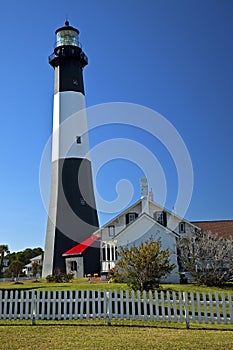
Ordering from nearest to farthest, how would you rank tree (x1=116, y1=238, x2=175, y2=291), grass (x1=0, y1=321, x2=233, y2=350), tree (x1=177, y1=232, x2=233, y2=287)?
1. grass (x1=0, y1=321, x2=233, y2=350)
2. tree (x1=116, y1=238, x2=175, y2=291)
3. tree (x1=177, y1=232, x2=233, y2=287)

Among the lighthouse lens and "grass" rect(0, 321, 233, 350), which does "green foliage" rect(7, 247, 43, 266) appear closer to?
the lighthouse lens

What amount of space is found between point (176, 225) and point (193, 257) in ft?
21.3

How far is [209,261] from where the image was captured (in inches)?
835

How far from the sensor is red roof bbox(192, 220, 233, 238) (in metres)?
28.3

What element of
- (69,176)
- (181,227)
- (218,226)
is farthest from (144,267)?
(69,176)

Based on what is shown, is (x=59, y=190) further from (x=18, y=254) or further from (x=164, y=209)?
(x=18, y=254)

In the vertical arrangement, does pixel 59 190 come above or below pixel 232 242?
above

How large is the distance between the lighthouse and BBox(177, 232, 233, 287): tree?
9.00 metres

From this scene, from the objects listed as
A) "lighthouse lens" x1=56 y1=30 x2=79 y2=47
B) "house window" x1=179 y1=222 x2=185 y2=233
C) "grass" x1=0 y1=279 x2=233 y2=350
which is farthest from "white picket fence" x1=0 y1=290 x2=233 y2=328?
"lighthouse lens" x1=56 y1=30 x2=79 y2=47

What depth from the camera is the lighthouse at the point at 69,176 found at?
28781mm

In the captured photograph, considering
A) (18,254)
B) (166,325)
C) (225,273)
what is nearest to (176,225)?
(225,273)

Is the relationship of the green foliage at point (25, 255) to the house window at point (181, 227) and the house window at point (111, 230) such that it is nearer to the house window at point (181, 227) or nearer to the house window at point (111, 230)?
the house window at point (111, 230)

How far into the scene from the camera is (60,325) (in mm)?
9594

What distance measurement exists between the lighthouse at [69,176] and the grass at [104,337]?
62.1 ft
